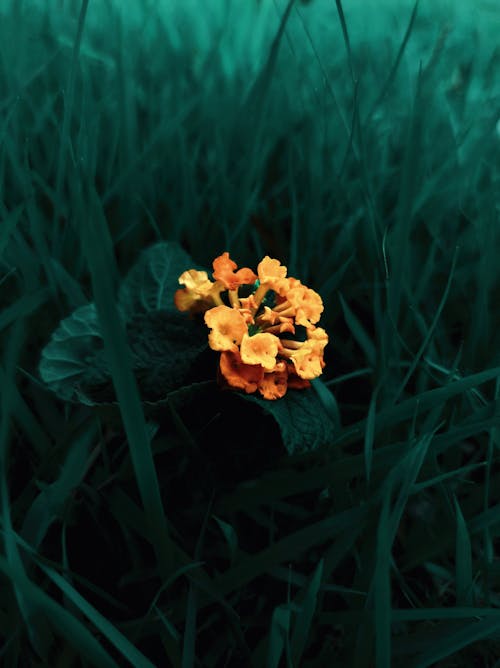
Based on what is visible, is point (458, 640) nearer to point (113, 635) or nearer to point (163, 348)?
point (113, 635)

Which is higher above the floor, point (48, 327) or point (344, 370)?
point (48, 327)

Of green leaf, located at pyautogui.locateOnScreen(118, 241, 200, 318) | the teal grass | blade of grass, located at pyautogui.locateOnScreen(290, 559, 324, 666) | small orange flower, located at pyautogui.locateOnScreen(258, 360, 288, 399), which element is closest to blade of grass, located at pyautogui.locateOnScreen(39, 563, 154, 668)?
the teal grass

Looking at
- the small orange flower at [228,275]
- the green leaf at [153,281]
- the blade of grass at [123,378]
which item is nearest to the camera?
the blade of grass at [123,378]

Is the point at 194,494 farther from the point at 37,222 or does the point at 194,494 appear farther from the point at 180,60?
the point at 180,60

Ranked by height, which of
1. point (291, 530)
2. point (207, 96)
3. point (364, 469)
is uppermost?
point (207, 96)

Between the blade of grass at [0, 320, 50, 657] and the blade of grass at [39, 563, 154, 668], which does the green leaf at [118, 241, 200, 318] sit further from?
the blade of grass at [39, 563, 154, 668]

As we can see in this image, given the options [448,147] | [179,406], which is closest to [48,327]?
[179,406]

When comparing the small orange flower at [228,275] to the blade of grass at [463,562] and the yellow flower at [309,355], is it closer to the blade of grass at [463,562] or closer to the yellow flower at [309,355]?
the yellow flower at [309,355]

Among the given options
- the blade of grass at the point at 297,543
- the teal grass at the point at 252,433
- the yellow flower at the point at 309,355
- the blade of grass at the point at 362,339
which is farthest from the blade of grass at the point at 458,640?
the blade of grass at the point at 362,339

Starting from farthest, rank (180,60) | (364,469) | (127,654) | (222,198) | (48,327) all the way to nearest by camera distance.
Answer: (180,60) → (222,198) → (48,327) → (364,469) → (127,654)
